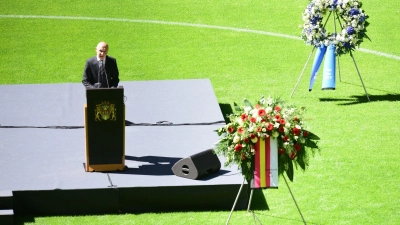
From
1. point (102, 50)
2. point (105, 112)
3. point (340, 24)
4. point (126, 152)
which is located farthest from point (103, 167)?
point (340, 24)

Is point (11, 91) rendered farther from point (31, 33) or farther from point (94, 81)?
point (31, 33)

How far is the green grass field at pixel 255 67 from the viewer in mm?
12422

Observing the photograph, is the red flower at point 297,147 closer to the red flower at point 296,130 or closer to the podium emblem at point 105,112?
the red flower at point 296,130

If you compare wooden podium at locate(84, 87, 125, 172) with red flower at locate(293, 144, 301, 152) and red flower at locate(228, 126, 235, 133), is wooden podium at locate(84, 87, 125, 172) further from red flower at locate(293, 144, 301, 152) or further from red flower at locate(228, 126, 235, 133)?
red flower at locate(293, 144, 301, 152)

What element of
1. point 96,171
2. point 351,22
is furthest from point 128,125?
point 351,22

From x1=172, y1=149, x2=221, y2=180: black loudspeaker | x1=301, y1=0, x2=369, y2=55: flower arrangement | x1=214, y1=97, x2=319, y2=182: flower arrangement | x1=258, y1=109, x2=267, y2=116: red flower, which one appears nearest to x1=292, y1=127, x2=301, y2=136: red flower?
x1=214, y1=97, x2=319, y2=182: flower arrangement

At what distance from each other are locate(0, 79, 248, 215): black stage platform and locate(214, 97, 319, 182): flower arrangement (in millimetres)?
1736

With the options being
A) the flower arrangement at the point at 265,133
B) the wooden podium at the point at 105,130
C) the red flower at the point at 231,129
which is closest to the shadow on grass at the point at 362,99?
the wooden podium at the point at 105,130

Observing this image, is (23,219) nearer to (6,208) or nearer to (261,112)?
(6,208)

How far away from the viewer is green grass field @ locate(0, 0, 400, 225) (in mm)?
12422

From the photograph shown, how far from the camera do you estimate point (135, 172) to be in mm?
12695

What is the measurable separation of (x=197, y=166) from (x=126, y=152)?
216 centimetres

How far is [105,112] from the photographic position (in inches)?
496

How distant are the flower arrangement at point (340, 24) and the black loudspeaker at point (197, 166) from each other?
6.25 metres
